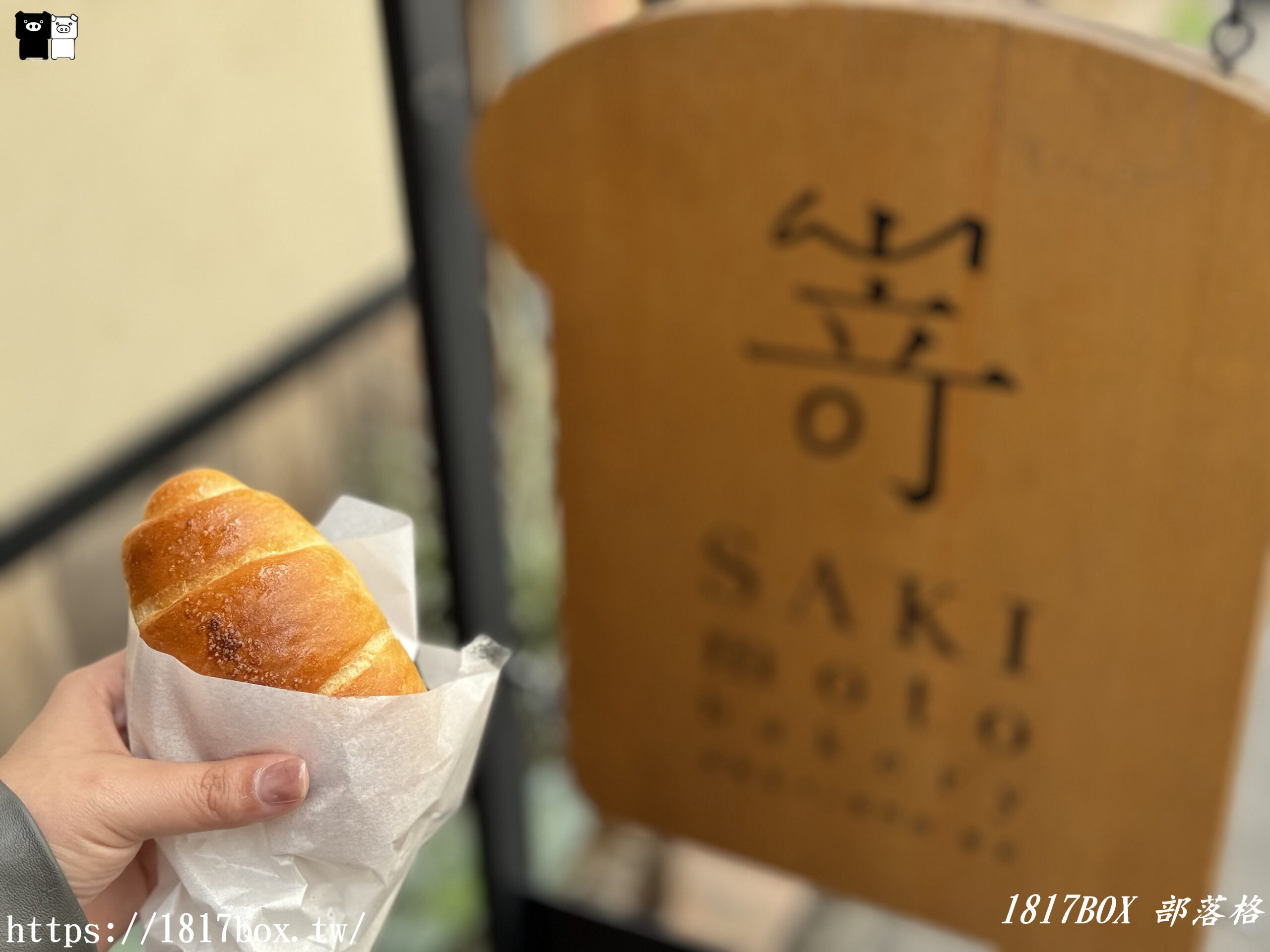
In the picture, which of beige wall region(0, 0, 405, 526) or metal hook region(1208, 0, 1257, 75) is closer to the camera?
metal hook region(1208, 0, 1257, 75)

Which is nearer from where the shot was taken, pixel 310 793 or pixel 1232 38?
pixel 310 793

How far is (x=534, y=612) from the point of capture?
7.22 ft

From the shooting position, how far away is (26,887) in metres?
0.69

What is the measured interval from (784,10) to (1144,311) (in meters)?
0.47

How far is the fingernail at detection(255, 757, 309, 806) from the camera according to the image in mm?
668

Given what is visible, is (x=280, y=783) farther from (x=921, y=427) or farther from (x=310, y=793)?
(x=921, y=427)

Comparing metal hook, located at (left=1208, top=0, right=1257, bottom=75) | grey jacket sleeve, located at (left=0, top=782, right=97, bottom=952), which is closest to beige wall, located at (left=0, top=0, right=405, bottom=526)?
grey jacket sleeve, located at (left=0, top=782, right=97, bottom=952)

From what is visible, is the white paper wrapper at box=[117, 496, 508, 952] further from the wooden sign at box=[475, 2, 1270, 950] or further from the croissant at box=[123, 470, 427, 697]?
the wooden sign at box=[475, 2, 1270, 950]

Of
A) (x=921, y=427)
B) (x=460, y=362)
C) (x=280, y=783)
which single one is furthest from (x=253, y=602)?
(x=460, y=362)

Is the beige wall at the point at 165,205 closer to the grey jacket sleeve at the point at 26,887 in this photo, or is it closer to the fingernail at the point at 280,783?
the grey jacket sleeve at the point at 26,887

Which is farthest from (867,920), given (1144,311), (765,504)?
(1144,311)

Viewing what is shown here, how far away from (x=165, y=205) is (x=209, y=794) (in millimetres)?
1035

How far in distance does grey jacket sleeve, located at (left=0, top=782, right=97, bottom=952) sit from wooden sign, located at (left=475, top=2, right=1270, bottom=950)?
807mm

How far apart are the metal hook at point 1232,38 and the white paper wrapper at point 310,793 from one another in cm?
82
